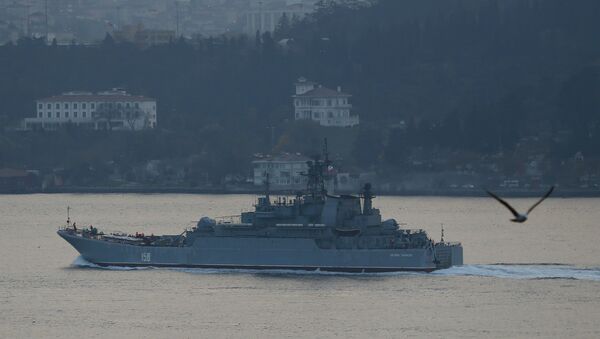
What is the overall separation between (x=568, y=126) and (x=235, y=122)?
25851mm

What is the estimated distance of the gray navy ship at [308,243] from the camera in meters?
76.8

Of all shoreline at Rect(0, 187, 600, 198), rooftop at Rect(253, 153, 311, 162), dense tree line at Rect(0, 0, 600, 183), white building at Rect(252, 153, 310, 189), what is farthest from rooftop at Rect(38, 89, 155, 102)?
white building at Rect(252, 153, 310, 189)

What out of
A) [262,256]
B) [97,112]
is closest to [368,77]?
Result: [97,112]

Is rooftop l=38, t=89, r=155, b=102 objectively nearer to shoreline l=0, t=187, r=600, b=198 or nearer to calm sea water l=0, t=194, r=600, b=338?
shoreline l=0, t=187, r=600, b=198

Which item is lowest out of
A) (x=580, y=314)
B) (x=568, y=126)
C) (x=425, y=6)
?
(x=580, y=314)

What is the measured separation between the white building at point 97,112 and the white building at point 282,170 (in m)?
20.8

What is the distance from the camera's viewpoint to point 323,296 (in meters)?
70.9

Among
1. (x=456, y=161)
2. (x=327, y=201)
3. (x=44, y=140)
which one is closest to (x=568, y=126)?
(x=456, y=161)

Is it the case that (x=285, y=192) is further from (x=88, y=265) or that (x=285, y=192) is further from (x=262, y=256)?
(x=262, y=256)

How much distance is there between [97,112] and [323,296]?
82672 mm

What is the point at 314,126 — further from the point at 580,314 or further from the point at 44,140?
the point at 580,314

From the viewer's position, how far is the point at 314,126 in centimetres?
14162

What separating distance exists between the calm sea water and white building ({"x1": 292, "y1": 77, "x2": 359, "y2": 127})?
50.5 m

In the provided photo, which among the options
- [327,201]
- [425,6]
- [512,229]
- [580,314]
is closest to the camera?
[580,314]
